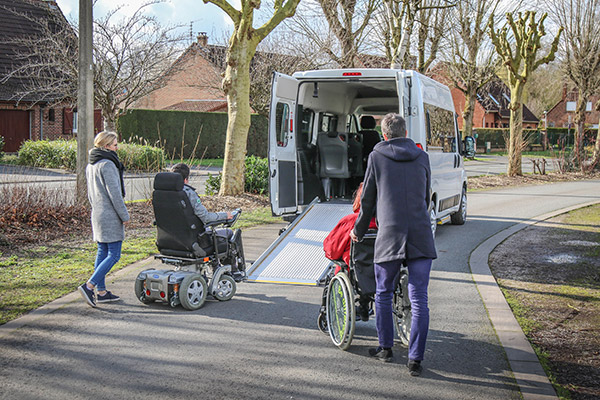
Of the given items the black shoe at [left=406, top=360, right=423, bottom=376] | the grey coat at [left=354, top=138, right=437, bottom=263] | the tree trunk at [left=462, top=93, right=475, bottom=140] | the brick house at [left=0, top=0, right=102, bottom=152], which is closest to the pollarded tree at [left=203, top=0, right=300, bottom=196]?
the grey coat at [left=354, top=138, right=437, bottom=263]

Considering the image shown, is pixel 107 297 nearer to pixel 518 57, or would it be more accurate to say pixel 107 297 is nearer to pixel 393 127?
pixel 393 127

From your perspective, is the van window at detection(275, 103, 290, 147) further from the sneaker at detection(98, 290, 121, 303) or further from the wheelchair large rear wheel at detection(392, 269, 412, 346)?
the wheelchair large rear wheel at detection(392, 269, 412, 346)

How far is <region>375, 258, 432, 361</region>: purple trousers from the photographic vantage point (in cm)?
488

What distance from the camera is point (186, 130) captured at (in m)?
34.9

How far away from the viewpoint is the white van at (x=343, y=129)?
9297 mm

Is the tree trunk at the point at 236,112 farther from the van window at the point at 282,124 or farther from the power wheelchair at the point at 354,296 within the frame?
the power wheelchair at the point at 354,296

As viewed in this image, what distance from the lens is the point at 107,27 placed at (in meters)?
23.8

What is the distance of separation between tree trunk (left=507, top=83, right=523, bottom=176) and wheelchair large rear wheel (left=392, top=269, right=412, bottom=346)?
2160 centimetres

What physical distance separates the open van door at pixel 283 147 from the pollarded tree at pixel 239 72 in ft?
16.1

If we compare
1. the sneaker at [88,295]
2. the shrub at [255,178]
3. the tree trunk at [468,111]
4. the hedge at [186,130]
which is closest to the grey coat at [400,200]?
the sneaker at [88,295]

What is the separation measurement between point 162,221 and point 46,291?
177cm

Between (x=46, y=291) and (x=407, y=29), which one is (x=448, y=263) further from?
(x=407, y=29)

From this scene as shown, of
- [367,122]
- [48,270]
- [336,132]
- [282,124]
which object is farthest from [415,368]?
[367,122]

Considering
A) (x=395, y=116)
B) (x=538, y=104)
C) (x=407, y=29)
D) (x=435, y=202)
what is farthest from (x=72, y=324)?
(x=538, y=104)
